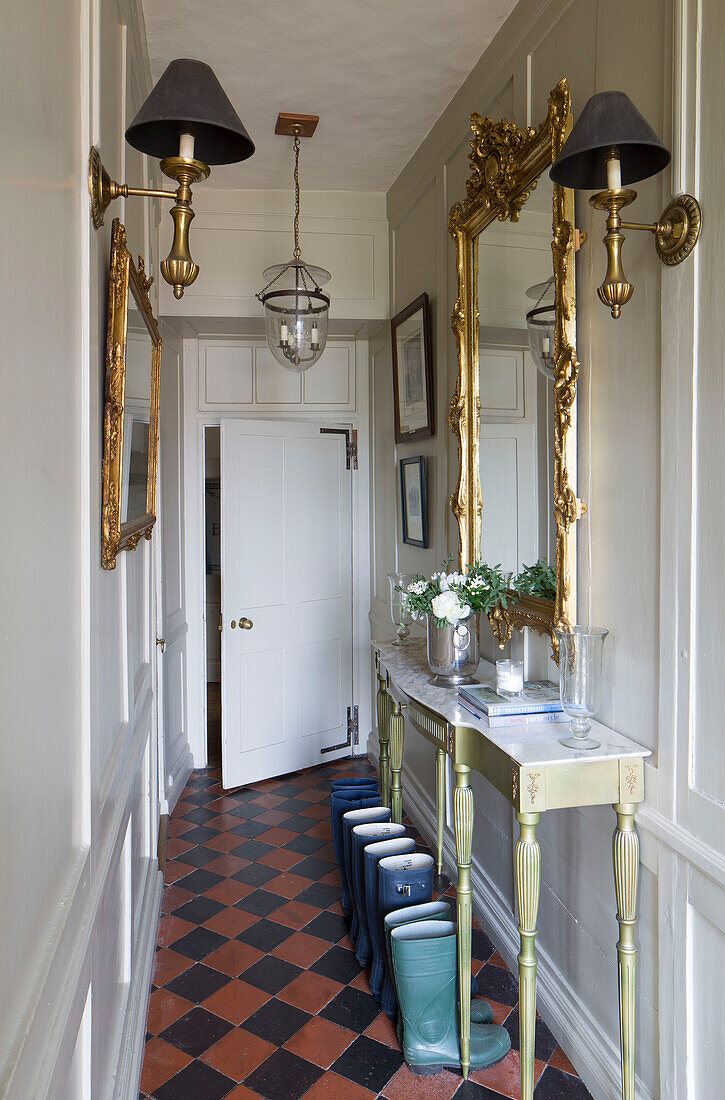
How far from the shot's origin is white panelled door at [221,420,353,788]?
168 inches

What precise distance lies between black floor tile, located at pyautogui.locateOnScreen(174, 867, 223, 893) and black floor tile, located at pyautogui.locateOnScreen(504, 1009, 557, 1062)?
1.34 m

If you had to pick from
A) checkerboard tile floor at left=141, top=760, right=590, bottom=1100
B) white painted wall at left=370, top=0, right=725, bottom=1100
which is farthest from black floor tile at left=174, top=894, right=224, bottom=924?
white painted wall at left=370, top=0, right=725, bottom=1100

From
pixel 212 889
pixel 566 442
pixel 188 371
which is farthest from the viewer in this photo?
pixel 188 371

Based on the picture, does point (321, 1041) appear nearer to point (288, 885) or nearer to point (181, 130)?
point (288, 885)

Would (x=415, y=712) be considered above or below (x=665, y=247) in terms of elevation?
below

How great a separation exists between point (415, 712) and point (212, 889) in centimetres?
129

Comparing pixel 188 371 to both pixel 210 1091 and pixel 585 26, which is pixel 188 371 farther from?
pixel 210 1091

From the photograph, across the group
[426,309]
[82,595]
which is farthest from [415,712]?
[426,309]

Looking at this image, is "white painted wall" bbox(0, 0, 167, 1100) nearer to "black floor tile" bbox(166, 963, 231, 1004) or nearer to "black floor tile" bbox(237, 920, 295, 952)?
"black floor tile" bbox(166, 963, 231, 1004)

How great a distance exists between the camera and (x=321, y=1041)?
2.21 m

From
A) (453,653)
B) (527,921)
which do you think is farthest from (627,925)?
(453,653)

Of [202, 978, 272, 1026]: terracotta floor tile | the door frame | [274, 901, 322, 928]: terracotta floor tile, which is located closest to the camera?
[202, 978, 272, 1026]: terracotta floor tile

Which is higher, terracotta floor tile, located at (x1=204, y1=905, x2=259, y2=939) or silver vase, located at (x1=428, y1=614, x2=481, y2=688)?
silver vase, located at (x1=428, y1=614, x2=481, y2=688)

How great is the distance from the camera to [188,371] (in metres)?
4.38
